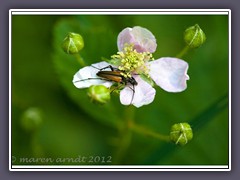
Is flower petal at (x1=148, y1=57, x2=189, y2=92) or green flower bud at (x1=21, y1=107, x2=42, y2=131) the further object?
green flower bud at (x1=21, y1=107, x2=42, y2=131)

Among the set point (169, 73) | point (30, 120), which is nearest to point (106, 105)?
point (30, 120)

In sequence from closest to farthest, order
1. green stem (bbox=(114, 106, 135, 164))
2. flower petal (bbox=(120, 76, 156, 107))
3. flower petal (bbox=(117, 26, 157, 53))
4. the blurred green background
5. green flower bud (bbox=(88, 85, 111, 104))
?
green flower bud (bbox=(88, 85, 111, 104))
flower petal (bbox=(120, 76, 156, 107))
flower petal (bbox=(117, 26, 157, 53))
green stem (bbox=(114, 106, 135, 164))
the blurred green background

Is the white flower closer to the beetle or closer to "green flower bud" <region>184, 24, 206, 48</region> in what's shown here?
the beetle

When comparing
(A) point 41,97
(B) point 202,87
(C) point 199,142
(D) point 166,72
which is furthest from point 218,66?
(A) point 41,97

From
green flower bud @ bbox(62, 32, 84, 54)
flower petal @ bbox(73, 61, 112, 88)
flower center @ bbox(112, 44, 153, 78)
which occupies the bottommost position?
flower petal @ bbox(73, 61, 112, 88)

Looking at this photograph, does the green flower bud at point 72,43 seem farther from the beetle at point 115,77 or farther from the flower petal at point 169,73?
the flower petal at point 169,73

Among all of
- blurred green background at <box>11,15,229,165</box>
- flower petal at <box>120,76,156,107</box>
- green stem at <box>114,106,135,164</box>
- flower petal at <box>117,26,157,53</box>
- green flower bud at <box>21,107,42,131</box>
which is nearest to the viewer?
flower petal at <box>120,76,156,107</box>

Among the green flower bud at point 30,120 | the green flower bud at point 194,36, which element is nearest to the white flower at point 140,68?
the green flower bud at point 194,36

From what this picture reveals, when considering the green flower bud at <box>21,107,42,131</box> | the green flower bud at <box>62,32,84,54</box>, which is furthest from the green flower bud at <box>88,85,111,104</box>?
the green flower bud at <box>21,107,42,131</box>
